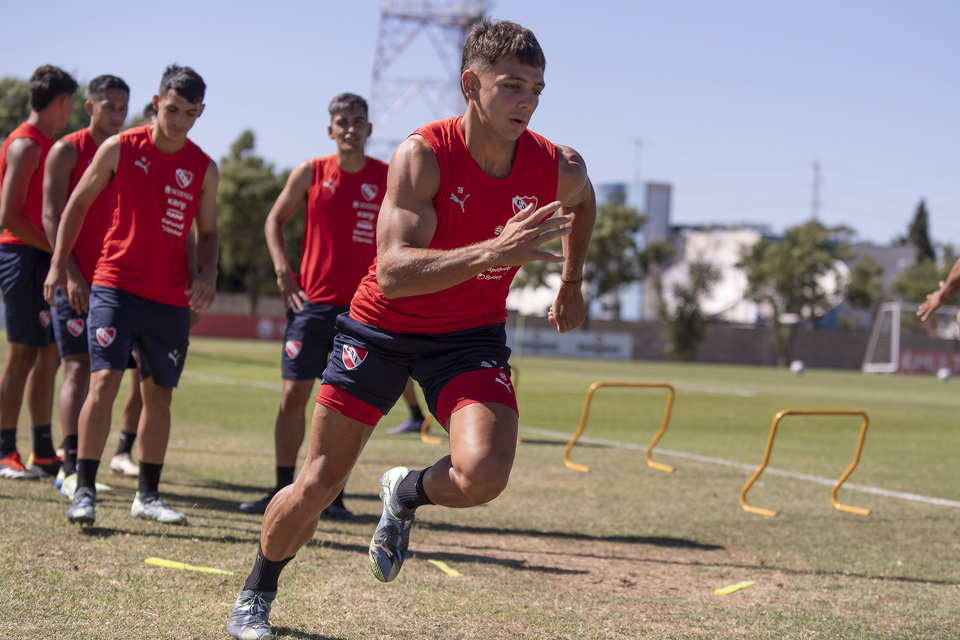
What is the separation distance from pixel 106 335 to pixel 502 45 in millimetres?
3052

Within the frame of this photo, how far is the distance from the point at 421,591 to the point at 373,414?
1.24 meters

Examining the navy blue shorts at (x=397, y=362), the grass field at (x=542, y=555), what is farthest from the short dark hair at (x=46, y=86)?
the navy blue shorts at (x=397, y=362)

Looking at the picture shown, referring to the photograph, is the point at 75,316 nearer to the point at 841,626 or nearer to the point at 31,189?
the point at 31,189

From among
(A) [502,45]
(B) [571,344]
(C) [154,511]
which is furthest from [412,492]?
(B) [571,344]

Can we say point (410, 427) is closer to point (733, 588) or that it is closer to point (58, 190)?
point (58, 190)

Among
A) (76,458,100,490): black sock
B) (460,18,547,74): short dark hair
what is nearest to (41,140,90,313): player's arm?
(76,458,100,490): black sock

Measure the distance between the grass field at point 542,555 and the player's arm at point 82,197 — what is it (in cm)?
149

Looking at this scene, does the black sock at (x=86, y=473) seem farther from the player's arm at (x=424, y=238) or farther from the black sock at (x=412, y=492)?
the player's arm at (x=424, y=238)

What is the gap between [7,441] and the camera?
23.7 ft

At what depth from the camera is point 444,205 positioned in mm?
3785

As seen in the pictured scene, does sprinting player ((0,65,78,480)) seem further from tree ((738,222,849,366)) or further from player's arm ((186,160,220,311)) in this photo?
tree ((738,222,849,366))

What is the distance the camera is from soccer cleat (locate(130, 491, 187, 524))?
5.71 meters

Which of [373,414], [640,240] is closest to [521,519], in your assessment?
[373,414]

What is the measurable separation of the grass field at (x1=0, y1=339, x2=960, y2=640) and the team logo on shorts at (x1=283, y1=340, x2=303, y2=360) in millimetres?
1070
